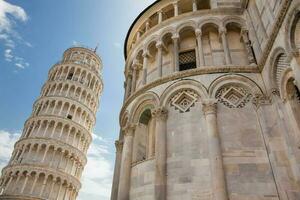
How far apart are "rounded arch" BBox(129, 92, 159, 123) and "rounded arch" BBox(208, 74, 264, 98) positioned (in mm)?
2875

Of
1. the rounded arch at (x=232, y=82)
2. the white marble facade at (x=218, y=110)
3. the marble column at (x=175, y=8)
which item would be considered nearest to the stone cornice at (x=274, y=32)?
the white marble facade at (x=218, y=110)

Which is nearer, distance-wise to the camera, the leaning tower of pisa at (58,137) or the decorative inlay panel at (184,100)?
the decorative inlay panel at (184,100)

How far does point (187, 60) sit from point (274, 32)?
488 cm

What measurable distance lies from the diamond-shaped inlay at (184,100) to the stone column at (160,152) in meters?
0.66

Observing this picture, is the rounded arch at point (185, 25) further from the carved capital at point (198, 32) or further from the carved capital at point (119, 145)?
the carved capital at point (119, 145)

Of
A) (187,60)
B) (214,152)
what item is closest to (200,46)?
(187,60)

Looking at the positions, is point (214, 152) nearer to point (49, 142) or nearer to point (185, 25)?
point (185, 25)

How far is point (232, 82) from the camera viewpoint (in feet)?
38.5

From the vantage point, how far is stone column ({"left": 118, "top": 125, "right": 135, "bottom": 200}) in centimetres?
1123

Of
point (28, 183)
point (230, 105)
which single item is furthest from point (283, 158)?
point (28, 183)

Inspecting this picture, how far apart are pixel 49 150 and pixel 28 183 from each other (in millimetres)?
4888

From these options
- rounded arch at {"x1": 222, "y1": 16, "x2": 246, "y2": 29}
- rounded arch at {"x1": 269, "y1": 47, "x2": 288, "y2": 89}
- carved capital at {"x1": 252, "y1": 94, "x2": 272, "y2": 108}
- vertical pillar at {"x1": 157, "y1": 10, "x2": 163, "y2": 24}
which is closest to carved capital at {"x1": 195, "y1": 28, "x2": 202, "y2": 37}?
rounded arch at {"x1": 222, "y1": 16, "x2": 246, "y2": 29}

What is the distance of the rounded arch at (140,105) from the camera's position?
42.2 ft

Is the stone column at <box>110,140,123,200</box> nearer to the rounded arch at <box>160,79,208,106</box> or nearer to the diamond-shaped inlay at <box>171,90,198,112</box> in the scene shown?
the rounded arch at <box>160,79,208,106</box>
